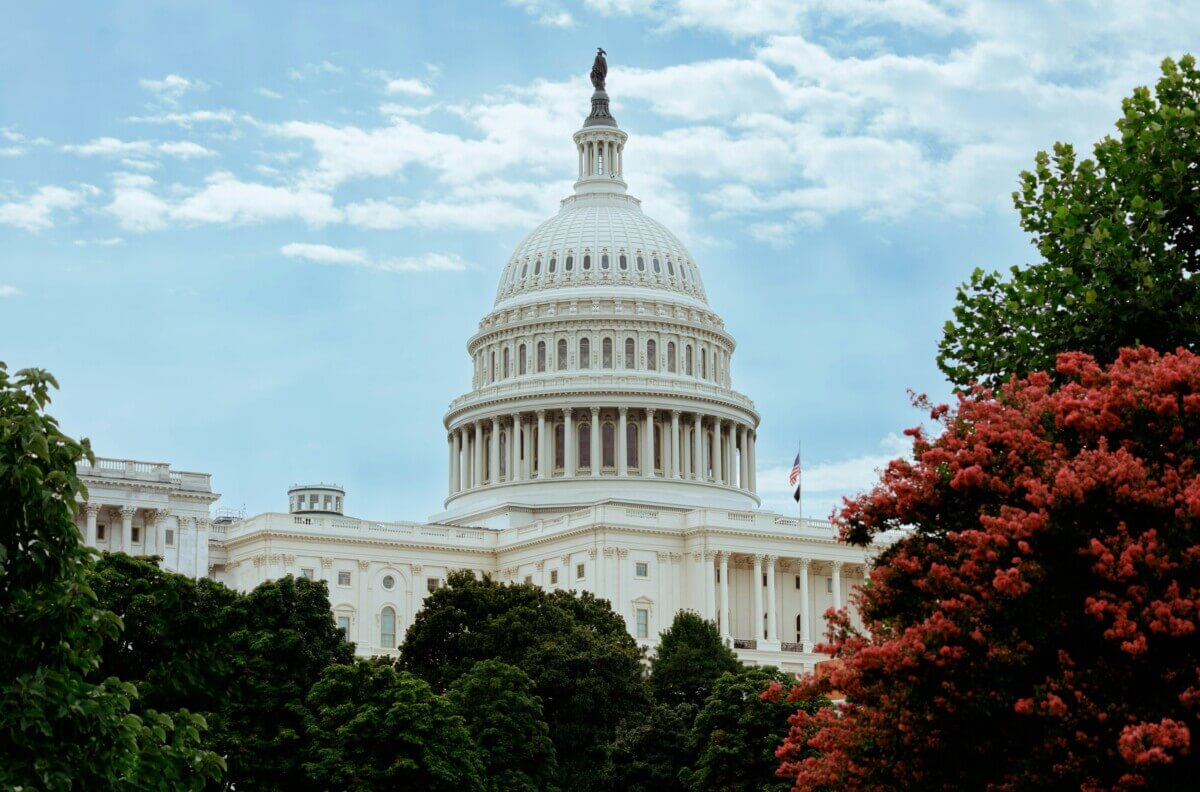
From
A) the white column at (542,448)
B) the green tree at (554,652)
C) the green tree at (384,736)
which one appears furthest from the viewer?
the white column at (542,448)

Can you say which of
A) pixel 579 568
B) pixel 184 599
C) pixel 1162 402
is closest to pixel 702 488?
pixel 579 568

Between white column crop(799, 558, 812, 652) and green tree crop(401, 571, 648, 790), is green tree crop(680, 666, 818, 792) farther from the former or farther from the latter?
white column crop(799, 558, 812, 652)

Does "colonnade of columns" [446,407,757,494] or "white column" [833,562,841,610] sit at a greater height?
"colonnade of columns" [446,407,757,494]

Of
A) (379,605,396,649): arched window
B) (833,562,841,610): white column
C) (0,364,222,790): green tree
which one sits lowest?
(0,364,222,790): green tree

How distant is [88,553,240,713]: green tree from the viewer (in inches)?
2445

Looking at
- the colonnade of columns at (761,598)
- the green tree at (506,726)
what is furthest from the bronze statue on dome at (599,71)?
the green tree at (506,726)

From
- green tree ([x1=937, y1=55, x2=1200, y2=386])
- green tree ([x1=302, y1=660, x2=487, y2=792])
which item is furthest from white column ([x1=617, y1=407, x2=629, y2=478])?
green tree ([x1=937, y1=55, x2=1200, y2=386])

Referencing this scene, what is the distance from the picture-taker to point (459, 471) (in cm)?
17662

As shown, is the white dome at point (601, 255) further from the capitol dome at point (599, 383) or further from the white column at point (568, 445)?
the white column at point (568, 445)

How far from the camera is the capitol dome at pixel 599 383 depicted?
16650 centimetres

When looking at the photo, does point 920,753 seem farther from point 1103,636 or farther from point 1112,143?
point 1112,143

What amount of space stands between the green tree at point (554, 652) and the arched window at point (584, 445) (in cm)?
5869

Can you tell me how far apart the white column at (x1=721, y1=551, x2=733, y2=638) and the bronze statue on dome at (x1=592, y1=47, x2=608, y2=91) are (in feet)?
192

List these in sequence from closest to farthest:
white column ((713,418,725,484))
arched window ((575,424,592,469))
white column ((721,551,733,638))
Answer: white column ((721,551,733,638)) < arched window ((575,424,592,469)) < white column ((713,418,725,484))
